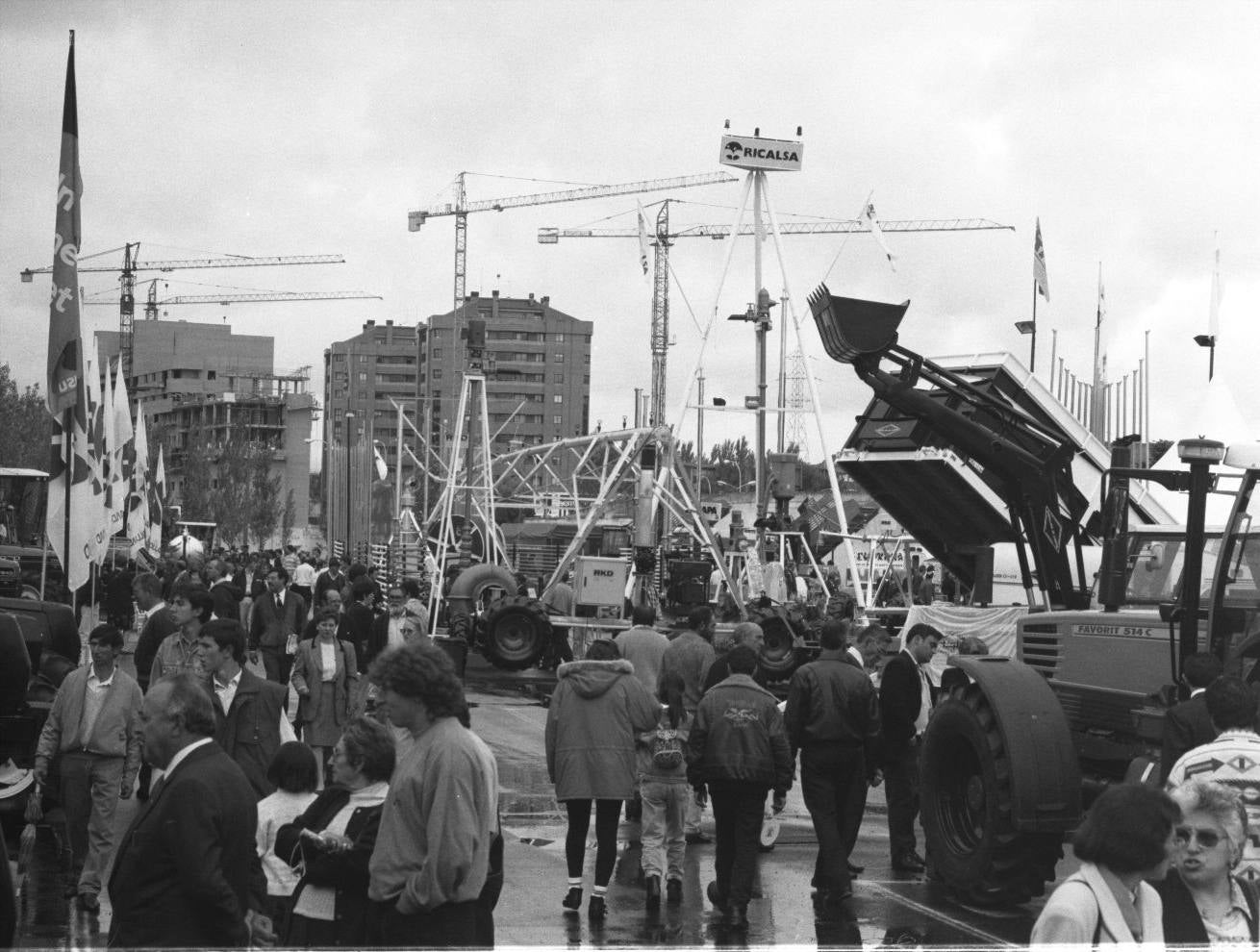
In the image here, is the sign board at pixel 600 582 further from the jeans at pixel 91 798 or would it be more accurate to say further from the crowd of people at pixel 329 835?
the crowd of people at pixel 329 835

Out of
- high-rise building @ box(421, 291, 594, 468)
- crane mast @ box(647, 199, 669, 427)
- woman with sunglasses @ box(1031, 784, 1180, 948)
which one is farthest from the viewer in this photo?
high-rise building @ box(421, 291, 594, 468)

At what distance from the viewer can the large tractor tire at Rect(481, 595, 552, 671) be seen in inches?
1047

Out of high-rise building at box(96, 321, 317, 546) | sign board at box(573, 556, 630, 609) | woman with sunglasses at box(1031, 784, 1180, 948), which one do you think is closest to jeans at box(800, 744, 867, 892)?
woman with sunglasses at box(1031, 784, 1180, 948)

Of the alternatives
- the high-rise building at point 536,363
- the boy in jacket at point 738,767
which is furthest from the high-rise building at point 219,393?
the boy in jacket at point 738,767

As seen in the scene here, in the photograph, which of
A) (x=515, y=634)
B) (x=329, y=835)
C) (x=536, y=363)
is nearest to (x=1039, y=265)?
(x=515, y=634)

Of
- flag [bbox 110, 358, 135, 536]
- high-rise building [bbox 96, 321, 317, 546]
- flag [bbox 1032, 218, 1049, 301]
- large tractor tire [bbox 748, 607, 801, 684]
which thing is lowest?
large tractor tire [bbox 748, 607, 801, 684]

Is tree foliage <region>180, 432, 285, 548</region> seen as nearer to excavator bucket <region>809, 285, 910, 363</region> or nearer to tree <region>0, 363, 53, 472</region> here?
tree <region>0, 363, 53, 472</region>

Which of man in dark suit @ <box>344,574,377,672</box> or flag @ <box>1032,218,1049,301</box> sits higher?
flag @ <box>1032,218,1049,301</box>

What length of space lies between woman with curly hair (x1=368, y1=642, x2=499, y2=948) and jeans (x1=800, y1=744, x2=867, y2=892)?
4832mm

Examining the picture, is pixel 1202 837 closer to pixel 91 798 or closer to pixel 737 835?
pixel 737 835

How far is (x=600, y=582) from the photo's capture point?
27.9 metres

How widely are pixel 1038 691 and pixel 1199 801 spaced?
4.89 meters

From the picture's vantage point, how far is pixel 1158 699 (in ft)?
31.7

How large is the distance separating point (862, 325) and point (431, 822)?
28.2 feet
